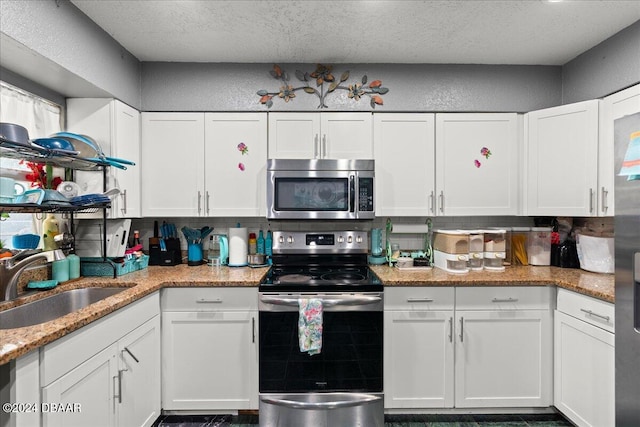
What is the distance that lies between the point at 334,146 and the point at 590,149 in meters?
1.71

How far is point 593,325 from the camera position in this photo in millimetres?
1879

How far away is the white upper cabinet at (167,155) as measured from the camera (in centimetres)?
260

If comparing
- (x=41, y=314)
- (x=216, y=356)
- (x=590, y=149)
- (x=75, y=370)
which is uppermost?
(x=590, y=149)

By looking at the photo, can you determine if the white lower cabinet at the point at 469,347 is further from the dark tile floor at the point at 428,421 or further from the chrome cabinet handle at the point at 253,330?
the chrome cabinet handle at the point at 253,330

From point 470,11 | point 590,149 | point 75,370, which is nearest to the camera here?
point 75,370

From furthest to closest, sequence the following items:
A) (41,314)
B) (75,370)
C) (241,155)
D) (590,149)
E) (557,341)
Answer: (241,155) < (590,149) < (557,341) < (41,314) < (75,370)

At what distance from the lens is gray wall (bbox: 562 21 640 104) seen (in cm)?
210

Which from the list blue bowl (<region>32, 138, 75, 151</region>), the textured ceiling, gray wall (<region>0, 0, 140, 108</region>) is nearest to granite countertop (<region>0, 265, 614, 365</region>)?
blue bowl (<region>32, 138, 75, 151</region>)

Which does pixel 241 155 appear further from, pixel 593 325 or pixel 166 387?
pixel 593 325

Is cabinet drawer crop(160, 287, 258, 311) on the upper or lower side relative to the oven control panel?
lower

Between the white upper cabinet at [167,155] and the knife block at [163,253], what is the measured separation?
0.73 feet

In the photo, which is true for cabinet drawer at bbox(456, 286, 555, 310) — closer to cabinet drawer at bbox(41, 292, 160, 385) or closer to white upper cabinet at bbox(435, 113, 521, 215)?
white upper cabinet at bbox(435, 113, 521, 215)

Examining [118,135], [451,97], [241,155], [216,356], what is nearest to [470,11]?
[451,97]

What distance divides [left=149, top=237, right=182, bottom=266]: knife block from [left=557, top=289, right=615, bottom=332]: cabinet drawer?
8.70 ft
